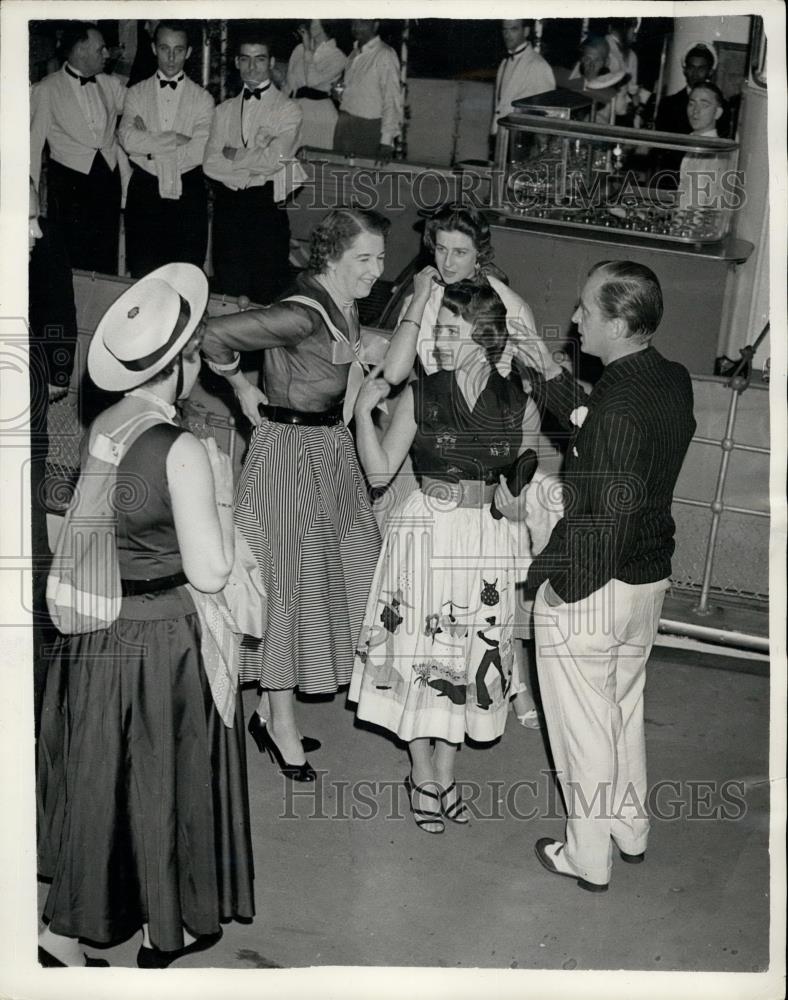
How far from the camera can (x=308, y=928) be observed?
363cm

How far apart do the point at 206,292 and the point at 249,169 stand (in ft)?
11.3

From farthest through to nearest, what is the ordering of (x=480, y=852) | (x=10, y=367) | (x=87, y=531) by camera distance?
1. (x=480, y=852)
2. (x=10, y=367)
3. (x=87, y=531)

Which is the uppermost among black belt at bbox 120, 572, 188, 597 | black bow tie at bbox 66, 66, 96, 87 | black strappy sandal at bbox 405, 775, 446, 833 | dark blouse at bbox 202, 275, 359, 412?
black bow tie at bbox 66, 66, 96, 87

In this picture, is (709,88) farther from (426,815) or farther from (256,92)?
(426,815)

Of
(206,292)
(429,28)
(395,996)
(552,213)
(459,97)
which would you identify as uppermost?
(429,28)

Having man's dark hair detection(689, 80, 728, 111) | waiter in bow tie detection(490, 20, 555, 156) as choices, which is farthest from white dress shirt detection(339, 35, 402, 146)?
man's dark hair detection(689, 80, 728, 111)

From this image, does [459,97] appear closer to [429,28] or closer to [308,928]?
[429,28]

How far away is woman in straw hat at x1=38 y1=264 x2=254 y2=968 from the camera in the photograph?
3145mm

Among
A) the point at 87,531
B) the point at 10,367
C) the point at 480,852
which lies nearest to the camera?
the point at 87,531

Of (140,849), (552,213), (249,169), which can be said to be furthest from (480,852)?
(249,169)

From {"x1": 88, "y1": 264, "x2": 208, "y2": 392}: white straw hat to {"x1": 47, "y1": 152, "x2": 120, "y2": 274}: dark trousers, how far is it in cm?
323

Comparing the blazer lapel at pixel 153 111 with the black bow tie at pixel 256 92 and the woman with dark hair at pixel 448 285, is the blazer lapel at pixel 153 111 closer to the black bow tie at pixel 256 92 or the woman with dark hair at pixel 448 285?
the black bow tie at pixel 256 92

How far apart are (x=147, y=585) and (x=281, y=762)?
125 cm

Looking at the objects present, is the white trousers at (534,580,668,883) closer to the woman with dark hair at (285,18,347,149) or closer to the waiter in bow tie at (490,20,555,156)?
the waiter in bow tie at (490,20,555,156)
